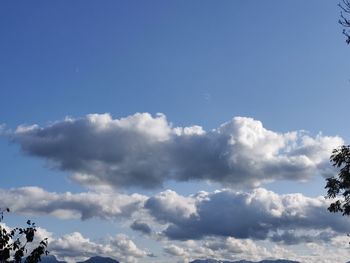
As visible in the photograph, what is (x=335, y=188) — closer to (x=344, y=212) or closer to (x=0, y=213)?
(x=344, y=212)

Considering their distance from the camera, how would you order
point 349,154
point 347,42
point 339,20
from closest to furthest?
point 339,20 < point 347,42 < point 349,154

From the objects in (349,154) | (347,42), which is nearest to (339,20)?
(347,42)

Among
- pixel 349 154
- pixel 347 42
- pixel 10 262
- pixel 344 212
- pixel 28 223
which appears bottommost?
pixel 10 262

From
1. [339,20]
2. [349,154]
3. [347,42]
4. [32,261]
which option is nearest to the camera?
[339,20]

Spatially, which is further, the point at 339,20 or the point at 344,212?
the point at 344,212

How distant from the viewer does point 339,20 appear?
26.8m

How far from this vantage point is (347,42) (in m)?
30.9

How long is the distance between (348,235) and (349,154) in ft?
29.4

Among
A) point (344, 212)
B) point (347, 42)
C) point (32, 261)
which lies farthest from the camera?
point (344, 212)

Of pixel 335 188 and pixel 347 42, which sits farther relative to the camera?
pixel 335 188

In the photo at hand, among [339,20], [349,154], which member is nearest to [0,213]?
[339,20]

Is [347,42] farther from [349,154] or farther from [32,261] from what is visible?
[32,261]

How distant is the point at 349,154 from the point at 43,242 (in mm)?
23864

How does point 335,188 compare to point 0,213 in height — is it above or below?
above
